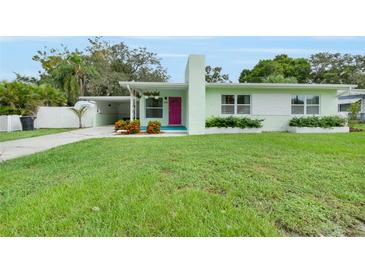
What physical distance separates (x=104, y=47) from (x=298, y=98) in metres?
24.8

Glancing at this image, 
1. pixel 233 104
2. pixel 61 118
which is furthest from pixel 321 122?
pixel 61 118

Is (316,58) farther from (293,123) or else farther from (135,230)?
(135,230)

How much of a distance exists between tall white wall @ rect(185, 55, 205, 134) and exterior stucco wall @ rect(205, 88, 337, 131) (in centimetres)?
179

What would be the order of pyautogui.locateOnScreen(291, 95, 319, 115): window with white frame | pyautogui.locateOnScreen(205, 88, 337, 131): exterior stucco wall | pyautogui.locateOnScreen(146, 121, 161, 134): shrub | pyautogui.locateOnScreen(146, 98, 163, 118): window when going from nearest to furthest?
pyautogui.locateOnScreen(146, 121, 161, 134): shrub
pyautogui.locateOnScreen(205, 88, 337, 131): exterior stucco wall
pyautogui.locateOnScreen(291, 95, 319, 115): window with white frame
pyautogui.locateOnScreen(146, 98, 163, 118): window

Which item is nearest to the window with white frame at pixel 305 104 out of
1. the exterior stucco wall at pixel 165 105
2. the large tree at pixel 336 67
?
the exterior stucco wall at pixel 165 105

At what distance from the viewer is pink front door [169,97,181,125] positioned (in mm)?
16891

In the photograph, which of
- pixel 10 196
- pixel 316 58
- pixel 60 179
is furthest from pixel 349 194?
pixel 316 58

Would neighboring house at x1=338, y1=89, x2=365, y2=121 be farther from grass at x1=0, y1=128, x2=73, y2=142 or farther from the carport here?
grass at x1=0, y1=128, x2=73, y2=142

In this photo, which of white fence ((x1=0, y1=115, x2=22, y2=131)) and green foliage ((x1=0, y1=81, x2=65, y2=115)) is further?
green foliage ((x1=0, y1=81, x2=65, y2=115))

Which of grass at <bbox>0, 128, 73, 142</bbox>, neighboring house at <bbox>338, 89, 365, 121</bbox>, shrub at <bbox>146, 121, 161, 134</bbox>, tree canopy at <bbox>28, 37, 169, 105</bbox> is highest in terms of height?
tree canopy at <bbox>28, 37, 169, 105</bbox>

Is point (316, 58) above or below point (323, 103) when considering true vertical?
above

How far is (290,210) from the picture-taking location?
338cm

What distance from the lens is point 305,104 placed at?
15555mm

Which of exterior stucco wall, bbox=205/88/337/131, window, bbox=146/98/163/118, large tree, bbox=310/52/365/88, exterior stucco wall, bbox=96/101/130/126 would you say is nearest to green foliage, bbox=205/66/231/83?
large tree, bbox=310/52/365/88
